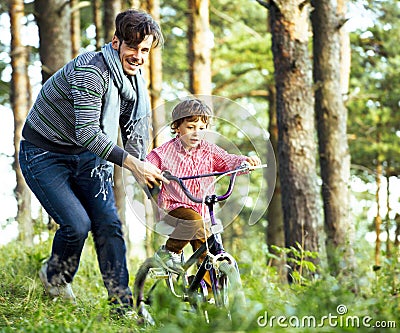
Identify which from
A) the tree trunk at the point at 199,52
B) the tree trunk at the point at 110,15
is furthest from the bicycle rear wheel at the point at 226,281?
the tree trunk at the point at 110,15

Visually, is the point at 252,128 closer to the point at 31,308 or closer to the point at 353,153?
the point at 31,308

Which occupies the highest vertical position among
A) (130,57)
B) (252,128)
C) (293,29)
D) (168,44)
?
(168,44)

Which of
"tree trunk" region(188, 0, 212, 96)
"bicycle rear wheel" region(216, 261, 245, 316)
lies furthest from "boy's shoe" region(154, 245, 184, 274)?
"tree trunk" region(188, 0, 212, 96)

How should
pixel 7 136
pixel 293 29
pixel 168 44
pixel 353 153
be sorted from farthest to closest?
pixel 168 44 < pixel 353 153 < pixel 7 136 < pixel 293 29

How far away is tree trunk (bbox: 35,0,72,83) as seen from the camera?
10.3 meters

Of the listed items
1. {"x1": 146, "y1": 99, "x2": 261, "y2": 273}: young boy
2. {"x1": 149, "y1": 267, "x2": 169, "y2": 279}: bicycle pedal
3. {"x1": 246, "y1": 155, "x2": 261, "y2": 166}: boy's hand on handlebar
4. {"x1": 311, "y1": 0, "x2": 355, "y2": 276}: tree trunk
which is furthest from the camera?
{"x1": 311, "y1": 0, "x2": 355, "y2": 276}: tree trunk

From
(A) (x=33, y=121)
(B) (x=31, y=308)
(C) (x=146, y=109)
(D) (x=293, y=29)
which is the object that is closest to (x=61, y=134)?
(A) (x=33, y=121)

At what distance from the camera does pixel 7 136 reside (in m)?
19.1

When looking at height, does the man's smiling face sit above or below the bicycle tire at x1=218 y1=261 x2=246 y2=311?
above

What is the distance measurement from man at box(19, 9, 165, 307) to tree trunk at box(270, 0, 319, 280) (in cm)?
357

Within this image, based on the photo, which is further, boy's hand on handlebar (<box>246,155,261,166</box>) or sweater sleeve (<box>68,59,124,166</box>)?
boy's hand on handlebar (<box>246,155,261,166</box>)

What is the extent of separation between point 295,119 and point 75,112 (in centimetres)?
432

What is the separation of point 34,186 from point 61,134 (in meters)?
0.40

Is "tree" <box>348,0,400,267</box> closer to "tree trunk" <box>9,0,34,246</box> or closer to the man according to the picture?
"tree trunk" <box>9,0,34,246</box>
